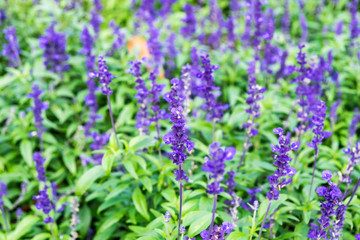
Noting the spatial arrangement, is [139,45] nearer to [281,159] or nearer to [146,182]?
[146,182]

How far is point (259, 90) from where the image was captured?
405cm

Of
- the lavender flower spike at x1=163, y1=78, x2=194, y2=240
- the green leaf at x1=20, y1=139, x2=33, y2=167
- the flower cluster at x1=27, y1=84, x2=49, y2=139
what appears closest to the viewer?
the lavender flower spike at x1=163, y1=78, x2=194, y2=240

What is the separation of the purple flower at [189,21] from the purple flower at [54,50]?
2.48 m

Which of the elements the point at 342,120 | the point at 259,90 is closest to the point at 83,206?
the point at 259,90

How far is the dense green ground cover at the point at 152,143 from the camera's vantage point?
13.2ft

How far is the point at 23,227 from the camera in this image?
14.4 ft

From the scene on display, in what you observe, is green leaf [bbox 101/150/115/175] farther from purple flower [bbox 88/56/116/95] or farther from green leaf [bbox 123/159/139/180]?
purple flower [bbox 88/56/116/95]

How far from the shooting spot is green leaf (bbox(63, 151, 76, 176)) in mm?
5397

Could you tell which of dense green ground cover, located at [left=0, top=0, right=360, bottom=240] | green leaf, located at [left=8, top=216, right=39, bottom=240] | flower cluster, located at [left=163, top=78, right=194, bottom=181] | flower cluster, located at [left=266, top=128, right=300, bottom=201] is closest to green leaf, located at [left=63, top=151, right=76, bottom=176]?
dense green ground cover, located at [left=0, top=0, right=360, bottom=240]

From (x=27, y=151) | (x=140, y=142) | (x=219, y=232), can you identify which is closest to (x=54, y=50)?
(x=27, y=151)

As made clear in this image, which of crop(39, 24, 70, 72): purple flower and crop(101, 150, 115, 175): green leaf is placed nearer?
crop(101, 150, 115, 175): green leaf

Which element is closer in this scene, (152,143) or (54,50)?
(152,143)

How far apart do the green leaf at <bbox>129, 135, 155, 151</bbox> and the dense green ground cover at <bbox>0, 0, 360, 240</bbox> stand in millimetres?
21

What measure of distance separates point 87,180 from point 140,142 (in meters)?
0.75
